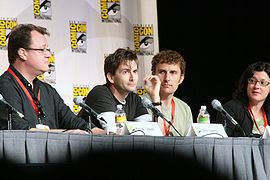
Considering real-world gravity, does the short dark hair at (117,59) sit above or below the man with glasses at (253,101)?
above

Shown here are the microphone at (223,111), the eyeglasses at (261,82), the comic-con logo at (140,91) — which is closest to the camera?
the microphone at (223,111)

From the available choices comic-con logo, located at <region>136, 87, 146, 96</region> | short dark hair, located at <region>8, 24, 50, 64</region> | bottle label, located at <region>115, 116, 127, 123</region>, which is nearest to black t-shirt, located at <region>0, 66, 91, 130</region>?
short dark hair, located at <region>8, 24, 50, 64</region>

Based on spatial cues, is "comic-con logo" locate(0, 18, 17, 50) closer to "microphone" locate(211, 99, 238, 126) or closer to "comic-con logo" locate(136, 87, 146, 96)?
"comic-con logo" locate(136, 87, 146, 96)

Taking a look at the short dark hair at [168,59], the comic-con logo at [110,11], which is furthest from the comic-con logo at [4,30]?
the short dark hair at [168,59]

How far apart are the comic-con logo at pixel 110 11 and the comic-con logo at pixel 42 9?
19.7 inches

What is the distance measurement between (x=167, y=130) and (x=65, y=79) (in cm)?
147

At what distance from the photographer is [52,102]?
3.55m

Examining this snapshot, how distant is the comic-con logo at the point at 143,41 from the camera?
5188 mm

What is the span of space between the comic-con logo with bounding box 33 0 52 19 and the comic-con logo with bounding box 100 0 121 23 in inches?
19.7

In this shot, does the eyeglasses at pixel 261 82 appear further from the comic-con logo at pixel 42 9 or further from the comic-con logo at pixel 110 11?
the comic-con logo at pixel 42 9

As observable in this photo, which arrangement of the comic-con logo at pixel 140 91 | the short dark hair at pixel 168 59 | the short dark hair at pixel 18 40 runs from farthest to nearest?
the comic-con logo at pixel 140 91, the short dark hair at pixel 168 59, the short dark hair at pixel 18 40

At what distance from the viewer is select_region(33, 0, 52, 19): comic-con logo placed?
470cm

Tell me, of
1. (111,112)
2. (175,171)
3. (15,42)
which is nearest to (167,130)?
(111,112)

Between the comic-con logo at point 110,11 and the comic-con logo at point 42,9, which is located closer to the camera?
the comic-con logo at point 42,9
